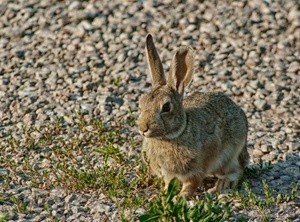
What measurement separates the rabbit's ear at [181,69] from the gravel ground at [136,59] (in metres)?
1.36

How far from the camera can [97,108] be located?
9.84 m

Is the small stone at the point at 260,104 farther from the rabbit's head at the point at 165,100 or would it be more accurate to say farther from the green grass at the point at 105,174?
the rabbit's head at the point at 165,100

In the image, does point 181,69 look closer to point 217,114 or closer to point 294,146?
point 217,114

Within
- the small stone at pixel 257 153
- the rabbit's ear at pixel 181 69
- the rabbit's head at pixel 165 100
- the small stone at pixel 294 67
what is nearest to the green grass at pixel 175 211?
the rabbit's head at pixel 165 100

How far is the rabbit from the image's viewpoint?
7.39 meters

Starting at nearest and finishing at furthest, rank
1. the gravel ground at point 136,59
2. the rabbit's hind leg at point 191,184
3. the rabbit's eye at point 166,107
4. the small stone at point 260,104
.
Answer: the rabbit's eye at point 166,107 < the rabbit's hind leg at point 191,184 < the gravel ground at point 136,59 < the small stone at point 260,104

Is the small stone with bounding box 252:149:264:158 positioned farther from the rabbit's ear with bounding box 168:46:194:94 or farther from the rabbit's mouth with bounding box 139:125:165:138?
the rabbit's mouth with bounding box 139:125:165:138

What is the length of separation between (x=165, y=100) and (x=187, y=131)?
37cm

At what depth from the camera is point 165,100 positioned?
7.39 metres

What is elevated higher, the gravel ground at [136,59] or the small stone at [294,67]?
the gravel ground at [136,59]

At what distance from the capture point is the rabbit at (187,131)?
7387 mm

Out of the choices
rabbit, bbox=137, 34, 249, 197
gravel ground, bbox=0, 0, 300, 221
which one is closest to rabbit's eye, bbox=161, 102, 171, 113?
rabbit, bbox=137, 34, 249, 197

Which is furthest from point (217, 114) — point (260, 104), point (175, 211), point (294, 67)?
point (294, 67)

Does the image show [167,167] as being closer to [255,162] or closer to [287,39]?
[255,162]
